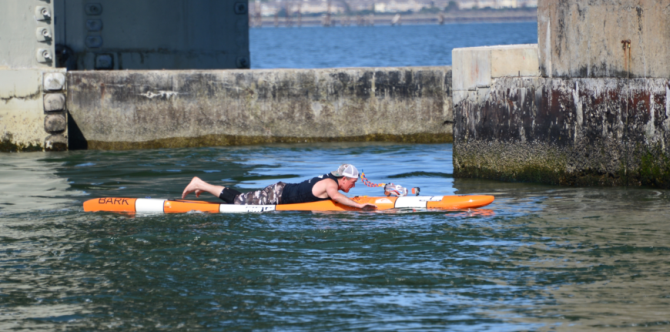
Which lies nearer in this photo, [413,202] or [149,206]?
[413,202]

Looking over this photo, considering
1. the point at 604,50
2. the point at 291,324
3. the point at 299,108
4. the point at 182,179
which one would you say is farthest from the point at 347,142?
the point at 291,324

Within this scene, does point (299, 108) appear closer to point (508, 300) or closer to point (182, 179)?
point (182, 179)

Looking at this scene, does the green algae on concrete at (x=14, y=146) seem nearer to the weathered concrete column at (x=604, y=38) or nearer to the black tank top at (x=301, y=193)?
the black tank top at (x=301, y=193)

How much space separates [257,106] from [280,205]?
7118mm

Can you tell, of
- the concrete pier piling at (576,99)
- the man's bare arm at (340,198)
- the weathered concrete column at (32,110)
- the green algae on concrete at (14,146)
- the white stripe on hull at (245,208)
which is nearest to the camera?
the man's bare arm at (340,198)

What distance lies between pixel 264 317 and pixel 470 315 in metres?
1.44

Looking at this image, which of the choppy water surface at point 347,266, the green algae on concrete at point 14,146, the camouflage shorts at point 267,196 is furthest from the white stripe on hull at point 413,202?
the green algae on concrete at point 14,146

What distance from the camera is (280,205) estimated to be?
1044 cm

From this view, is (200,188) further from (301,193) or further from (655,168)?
(655,168)

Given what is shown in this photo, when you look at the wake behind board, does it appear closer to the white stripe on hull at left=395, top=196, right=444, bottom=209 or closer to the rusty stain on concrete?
the white stripe on hull at left=395, top=196, right=444, bottom=209

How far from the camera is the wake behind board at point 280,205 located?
10.2 meters

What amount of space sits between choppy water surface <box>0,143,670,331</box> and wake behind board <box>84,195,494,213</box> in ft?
0.68

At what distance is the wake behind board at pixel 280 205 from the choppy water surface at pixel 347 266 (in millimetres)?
206

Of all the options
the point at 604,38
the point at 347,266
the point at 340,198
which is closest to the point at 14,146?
the point at 340,198
